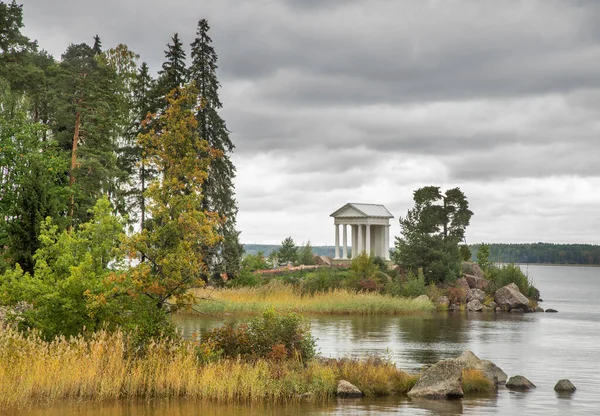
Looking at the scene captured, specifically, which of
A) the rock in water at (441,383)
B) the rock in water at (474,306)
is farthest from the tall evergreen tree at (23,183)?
the rock in water at (474,306)

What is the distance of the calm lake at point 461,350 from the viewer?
19594 millimetres

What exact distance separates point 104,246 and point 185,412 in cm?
641

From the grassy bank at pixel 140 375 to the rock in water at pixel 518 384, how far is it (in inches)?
170

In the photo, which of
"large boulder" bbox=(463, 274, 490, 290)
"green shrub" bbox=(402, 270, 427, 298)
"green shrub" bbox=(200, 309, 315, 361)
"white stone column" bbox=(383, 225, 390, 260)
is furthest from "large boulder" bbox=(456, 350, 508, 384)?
"white stone column" bbox=(383, 225, 390, 260)

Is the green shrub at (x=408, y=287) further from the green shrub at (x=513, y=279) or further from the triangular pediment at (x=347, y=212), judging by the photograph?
the triangular pediment at (x=347, y=212)

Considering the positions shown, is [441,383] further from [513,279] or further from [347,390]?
[513,279]

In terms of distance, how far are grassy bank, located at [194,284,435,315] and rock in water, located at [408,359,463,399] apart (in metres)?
23.5

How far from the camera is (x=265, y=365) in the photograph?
21.1 meters

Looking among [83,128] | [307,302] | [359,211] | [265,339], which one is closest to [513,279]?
[359,211]

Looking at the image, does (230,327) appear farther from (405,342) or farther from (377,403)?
(405,342)

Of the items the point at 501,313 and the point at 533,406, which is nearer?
the point at 533,406

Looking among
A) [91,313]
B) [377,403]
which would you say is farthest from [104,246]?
[377,403]

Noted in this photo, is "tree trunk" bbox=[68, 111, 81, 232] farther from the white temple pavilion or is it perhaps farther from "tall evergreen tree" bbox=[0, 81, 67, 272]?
the white temple pavilion

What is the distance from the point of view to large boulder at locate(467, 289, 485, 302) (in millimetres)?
63931
